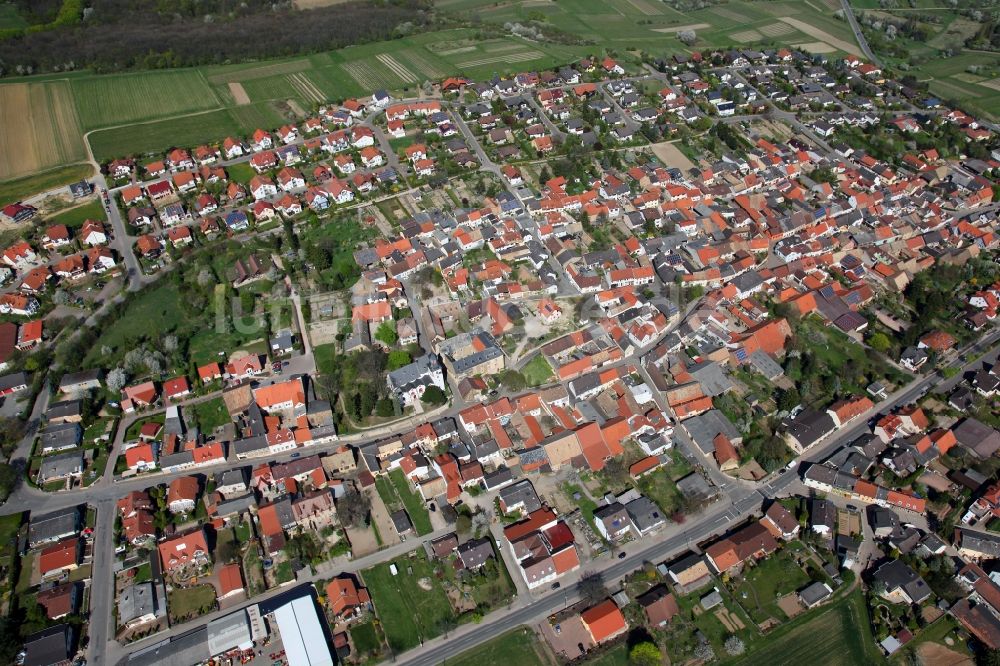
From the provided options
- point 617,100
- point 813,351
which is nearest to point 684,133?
point 617,100

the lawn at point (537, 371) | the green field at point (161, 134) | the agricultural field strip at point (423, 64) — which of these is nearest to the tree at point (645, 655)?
the lawn at point (537, 371)

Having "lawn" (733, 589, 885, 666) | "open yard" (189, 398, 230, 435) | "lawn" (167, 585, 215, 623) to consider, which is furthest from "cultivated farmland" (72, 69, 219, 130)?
"lawn" (733, 589, 885, 666)

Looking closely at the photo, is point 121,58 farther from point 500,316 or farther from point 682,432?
point 682,432

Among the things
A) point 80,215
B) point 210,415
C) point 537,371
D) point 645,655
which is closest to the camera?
point 645,655

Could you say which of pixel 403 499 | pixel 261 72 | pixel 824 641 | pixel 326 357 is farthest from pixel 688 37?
pixel 824 641

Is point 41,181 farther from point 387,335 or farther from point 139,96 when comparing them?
point 387,335

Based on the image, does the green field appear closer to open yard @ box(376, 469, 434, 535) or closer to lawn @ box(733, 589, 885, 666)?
open yard @ box(376, 469, 434, 535)
